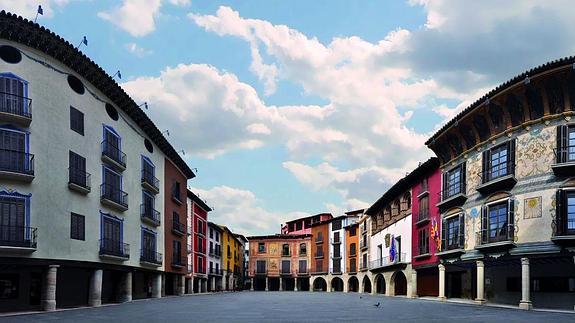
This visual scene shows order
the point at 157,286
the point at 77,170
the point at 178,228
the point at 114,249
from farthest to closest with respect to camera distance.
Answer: the point at 178,228 < the point at 157,286 < the point at 114,249 < the point at 77,170

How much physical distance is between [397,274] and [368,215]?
15.5m

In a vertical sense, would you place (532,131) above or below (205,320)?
above

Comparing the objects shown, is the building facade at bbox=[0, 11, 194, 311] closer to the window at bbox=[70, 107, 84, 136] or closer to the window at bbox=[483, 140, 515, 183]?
the window at bbox=[70, 107, 84, 136]

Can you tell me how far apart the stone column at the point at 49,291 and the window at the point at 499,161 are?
25.9 m

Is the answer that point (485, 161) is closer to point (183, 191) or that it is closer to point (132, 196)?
point (132, 196)

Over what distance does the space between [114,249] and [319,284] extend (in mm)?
73275

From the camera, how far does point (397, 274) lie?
193 feet

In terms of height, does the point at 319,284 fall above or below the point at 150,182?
below

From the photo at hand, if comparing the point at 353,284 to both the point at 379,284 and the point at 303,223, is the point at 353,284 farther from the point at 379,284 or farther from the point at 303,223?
the point at 303,223

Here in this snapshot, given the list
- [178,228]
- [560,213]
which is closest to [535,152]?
[560,213]

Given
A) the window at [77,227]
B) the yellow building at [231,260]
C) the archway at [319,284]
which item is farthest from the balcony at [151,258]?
the archway at [319,284]

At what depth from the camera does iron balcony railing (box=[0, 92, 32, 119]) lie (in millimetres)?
25969

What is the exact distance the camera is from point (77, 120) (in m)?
31.6

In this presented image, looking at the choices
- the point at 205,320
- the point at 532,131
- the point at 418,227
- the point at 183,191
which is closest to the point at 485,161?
the point at 532,131
